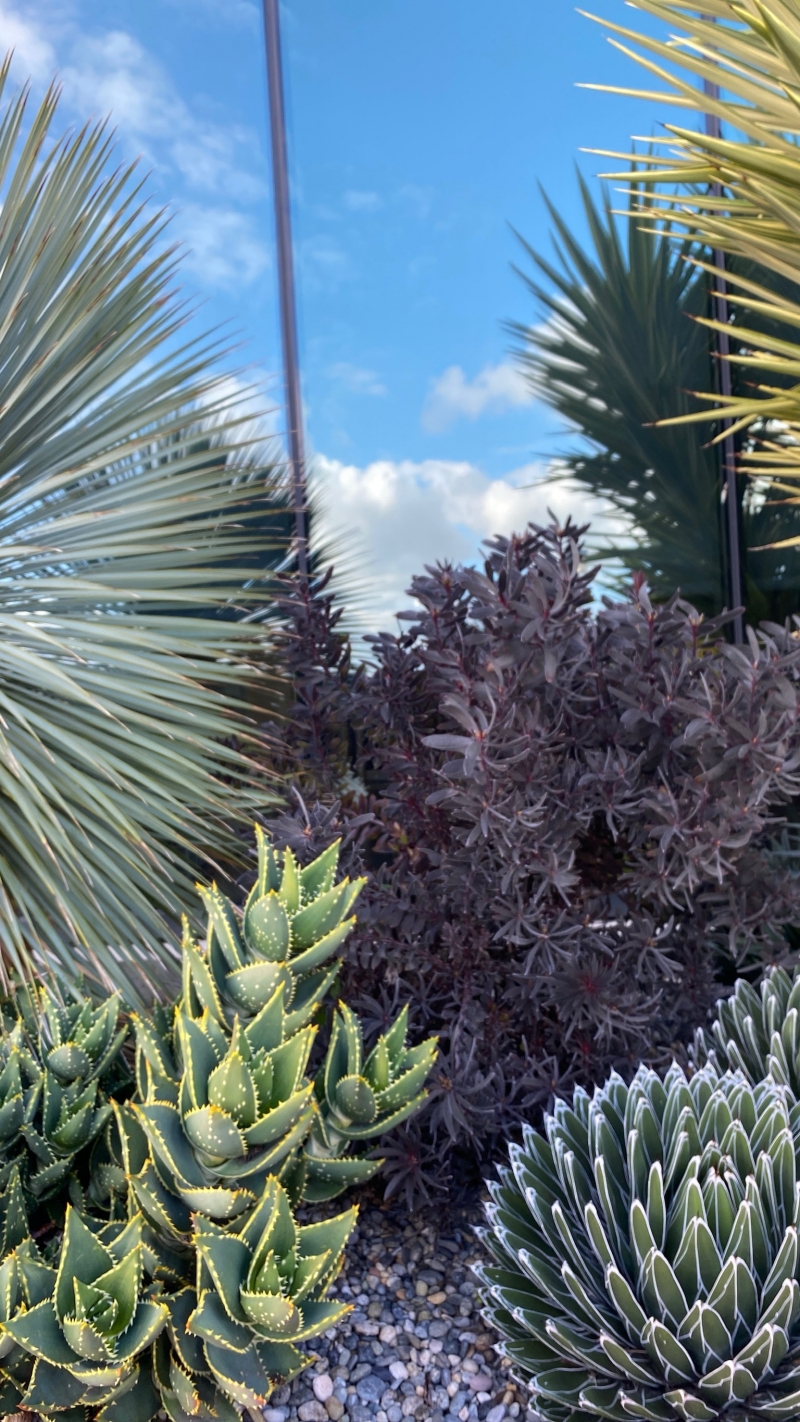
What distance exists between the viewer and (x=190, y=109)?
137 inches

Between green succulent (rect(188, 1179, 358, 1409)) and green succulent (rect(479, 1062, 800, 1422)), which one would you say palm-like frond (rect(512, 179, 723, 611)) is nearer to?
green succulent (rect(479, 1062, 800, 1422))

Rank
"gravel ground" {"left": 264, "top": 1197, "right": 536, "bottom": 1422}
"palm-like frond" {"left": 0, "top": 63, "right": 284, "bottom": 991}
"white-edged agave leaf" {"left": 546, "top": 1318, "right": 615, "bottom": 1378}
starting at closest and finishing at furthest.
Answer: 1. "white-edged agave leaf" {"left": 546, "top": 1318, "right": 615, "bottom": 1378}
2. "gravel ground" {"left": 264, "top": 1197, "right": 536, "bottom": 1422}
3. "palm-like frond" {"left": 0, "top": 63, "right": 284, "bottom": 991}

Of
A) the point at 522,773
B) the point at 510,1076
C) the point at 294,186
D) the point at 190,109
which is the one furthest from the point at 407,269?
the point at 510,1076

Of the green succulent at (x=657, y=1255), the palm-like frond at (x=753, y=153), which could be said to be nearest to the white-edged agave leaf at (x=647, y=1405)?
the green succulent at (x=657, y=1255)

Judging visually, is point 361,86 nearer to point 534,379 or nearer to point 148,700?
point 534,379

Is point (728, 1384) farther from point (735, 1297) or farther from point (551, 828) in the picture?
point (551, 828)

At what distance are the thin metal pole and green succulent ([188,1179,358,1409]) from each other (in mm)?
2384

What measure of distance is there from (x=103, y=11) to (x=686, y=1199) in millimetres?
4182

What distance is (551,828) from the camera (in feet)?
6.06

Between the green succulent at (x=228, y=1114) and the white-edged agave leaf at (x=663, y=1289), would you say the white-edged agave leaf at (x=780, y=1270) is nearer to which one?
the white-edged agave leaf at (x=663, y=1289)

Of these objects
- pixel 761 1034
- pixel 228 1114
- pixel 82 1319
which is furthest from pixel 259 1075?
pixel 761 1034

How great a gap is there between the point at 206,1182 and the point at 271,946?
0.35m

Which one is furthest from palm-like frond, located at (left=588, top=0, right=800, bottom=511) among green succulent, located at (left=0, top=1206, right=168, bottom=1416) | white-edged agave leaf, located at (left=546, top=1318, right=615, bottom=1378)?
green succulent, located at (left=0, top=1206, right=168, bottom=1416)

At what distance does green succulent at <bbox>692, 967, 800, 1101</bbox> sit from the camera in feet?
5.92
